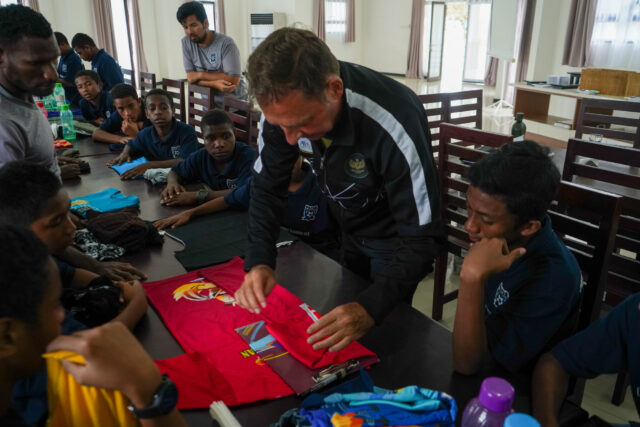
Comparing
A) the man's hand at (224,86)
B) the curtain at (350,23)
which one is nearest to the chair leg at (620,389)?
the man's hand at (224,86)

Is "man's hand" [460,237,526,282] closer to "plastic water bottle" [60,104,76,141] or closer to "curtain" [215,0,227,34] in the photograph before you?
"plastic water bottle" [60,104,76,141]

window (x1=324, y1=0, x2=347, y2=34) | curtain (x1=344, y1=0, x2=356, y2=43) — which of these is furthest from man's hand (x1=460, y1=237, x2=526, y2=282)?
curtain (x1=344, y1=0, x2=356, y2=43)

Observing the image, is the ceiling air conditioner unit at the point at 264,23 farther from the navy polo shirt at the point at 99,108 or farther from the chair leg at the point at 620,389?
the chair leg at the point at 620,389

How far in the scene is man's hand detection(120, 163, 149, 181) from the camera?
7.59ft

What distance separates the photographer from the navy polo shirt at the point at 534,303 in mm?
968

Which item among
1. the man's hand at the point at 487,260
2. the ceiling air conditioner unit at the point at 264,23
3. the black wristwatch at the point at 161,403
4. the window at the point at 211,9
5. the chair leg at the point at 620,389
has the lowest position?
the chair leg at the point at 620,389

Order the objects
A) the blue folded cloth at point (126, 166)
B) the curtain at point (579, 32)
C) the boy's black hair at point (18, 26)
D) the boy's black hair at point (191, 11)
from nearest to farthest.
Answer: the boy's black hair at point (18, 26)
the blue folded cloth at point (126, 166)
the boy's black hair at point (191, 11)
the curtain at point (579, 32)

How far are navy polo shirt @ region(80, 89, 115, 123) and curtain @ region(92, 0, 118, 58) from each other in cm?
525

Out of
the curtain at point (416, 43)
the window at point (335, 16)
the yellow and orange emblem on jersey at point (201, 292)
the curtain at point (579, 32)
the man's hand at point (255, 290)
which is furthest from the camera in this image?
the window at point (335, 16)

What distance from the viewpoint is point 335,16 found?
10578 millimetres

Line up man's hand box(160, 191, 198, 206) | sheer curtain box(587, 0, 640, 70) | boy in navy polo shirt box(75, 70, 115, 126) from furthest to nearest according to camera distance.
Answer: sheer curtain box(587, 0, 640, 70)
boy in navy polo shirt box(75, 70, 115, 126)
man's hand box(160, 191, 198, 206)

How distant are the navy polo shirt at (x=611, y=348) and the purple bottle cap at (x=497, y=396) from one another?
384 millimetres

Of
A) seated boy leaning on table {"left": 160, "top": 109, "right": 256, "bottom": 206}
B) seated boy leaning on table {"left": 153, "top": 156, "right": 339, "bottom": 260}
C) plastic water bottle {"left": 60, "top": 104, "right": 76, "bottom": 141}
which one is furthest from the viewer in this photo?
plastic water bottle {"left": 60, "top": 104, "right": 76, "bottom": 141}

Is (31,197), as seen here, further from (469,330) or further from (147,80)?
(147,80)
